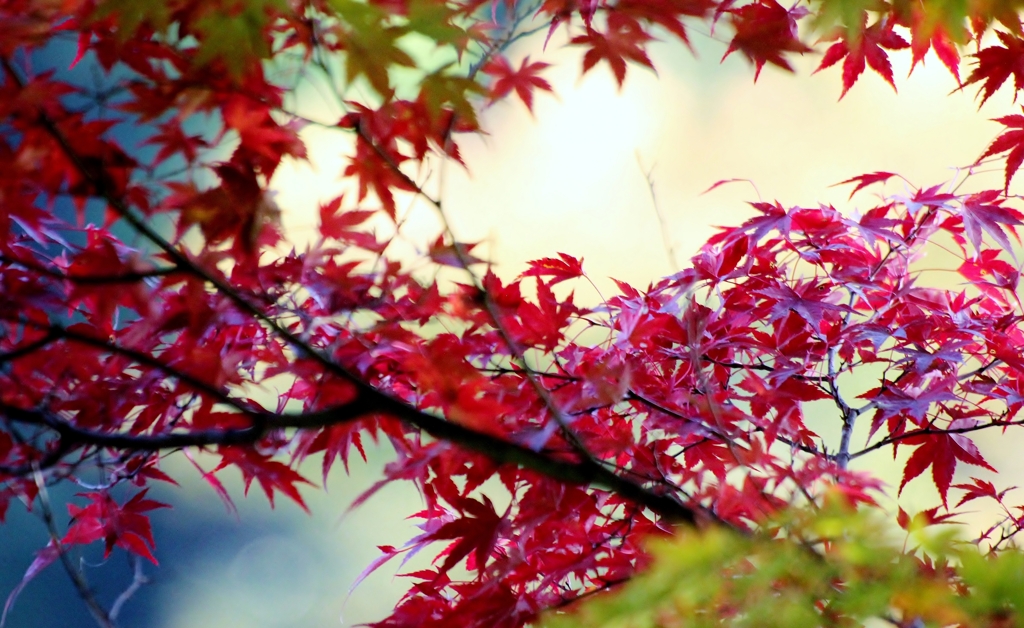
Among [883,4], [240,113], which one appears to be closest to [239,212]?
[240,113]

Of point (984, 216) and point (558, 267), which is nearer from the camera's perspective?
point (984, 216)

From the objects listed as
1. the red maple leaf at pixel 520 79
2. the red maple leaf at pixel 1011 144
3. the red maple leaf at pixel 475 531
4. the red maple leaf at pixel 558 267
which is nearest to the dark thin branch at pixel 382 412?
the red maple leaf at pixel 475 531

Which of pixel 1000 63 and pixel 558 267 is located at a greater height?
pixel 558 267

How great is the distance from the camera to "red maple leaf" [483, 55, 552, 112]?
129 centimetres

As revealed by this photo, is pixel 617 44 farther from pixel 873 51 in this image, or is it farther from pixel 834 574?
pixel 834 574

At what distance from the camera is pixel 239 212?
2.70ft

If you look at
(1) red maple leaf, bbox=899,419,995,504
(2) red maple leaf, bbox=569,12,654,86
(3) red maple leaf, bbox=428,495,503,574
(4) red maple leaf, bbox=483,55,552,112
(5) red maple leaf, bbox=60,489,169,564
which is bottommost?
(1) red maple leaf, bbox=899,419,995,504

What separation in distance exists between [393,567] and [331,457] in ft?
5.00

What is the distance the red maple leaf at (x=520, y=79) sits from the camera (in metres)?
1.29

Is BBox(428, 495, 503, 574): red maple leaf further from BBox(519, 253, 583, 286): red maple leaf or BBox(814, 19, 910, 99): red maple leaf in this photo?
BBox(814, 19, 910, 99): red maple leaf

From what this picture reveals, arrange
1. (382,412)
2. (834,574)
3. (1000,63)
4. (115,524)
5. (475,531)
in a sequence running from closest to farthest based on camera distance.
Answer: (834,574) < (382,412) < (475,531) < (1000,63) < (115,524)

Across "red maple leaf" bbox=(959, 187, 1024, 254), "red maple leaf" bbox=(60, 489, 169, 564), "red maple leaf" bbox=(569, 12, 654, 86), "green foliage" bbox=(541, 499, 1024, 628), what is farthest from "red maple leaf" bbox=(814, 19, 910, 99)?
"red maple leaf" bbox=(60, 489, 169, 564)

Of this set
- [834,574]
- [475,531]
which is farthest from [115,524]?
[834,574]

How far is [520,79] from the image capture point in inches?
51.9
